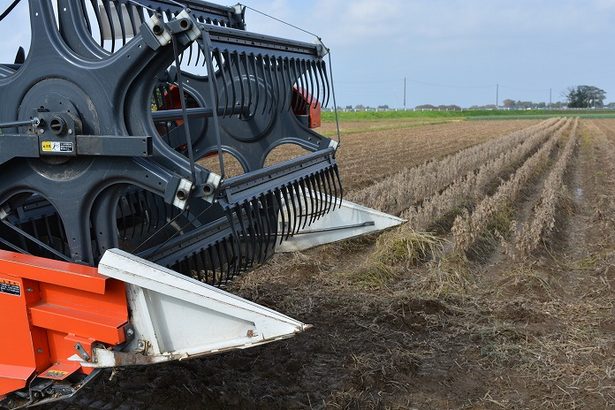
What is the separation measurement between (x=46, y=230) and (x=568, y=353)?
3.30 metres

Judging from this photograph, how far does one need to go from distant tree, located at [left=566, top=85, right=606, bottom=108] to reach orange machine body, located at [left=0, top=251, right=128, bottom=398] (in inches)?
4207

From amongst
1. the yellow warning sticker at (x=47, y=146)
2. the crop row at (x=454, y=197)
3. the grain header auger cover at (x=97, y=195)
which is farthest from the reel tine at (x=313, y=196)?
the crop row at (x=454, y=197)

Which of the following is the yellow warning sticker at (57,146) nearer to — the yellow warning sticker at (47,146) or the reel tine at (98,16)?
the yellow warning sticker at (47,146)

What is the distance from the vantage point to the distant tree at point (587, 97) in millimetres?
97250

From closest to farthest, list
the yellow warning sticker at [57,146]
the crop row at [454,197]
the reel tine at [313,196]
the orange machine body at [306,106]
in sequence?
the yellow warning sticker at [57,146], the reel tine at [313,196], the orange machine body at [306,106], the crop row at [454,197]

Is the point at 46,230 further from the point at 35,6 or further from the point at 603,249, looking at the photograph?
the point at 603,249

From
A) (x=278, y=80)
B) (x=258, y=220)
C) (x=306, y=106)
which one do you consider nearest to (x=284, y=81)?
(x=278, y=80)

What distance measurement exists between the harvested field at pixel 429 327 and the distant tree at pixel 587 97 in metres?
101

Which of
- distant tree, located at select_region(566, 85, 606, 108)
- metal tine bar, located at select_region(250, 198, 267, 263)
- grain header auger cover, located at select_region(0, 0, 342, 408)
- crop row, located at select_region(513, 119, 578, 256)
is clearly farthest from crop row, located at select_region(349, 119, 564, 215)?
distant tree, located at select_region(566, 85, 606, 108)

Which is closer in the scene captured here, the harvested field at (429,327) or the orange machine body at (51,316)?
the orange machine body at (51,316)

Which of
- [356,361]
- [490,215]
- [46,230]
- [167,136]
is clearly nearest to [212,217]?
[167,136]

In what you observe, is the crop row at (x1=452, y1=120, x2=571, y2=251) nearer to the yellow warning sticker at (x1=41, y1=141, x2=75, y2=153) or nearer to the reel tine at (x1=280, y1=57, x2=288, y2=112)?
the reel tine at (x1=280, y1=57, x2=288, y2=112)

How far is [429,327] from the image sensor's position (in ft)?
14.1

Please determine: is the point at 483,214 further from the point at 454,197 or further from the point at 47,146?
the point at 47,146
